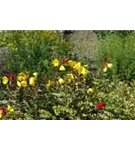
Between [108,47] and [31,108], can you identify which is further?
[108,47]

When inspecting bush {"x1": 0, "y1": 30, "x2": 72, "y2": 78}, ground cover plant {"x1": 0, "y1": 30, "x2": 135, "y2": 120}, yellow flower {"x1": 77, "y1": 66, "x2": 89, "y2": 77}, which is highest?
bush {"x1": 0, "y1": 30, "x2": 72, "y2": 78}

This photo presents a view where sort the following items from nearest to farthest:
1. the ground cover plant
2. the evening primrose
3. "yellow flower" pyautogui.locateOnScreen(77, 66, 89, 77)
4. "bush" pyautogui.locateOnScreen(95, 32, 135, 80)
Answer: the ground cover plant → the evening primrose → "yellow flower" pyautogui.locateOnScreen(77, 66, 89, 77) → "bush" pyautogui.locateOnScreen(95, 32, 135, 80)

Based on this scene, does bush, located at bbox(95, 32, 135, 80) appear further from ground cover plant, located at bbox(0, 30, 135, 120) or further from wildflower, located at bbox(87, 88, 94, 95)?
wildflower, located at bbox(87, 88, 94, 95)

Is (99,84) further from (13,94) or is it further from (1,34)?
(1,34)

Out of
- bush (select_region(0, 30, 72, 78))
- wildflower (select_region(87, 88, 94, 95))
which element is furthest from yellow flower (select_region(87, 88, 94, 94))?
bush (select_region(0, 30, 72, 78))

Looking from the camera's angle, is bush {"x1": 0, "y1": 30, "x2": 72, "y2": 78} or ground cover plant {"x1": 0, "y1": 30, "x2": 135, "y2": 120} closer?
ground cover plant {"x1": 0, "y1": 30, "x2": 135, "y2": 120}

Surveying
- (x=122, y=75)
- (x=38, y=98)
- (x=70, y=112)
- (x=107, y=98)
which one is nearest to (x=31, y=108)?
(x=38, y=98)

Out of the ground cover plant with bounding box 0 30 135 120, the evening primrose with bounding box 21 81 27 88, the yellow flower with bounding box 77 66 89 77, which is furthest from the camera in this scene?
the yellow flower with bounding box 77 66 89 77

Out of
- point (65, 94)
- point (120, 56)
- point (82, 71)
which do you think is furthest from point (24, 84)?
point (120, 56)

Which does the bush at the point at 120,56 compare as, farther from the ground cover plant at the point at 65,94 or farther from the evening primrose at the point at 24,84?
the evening primrose at the point at 24,84

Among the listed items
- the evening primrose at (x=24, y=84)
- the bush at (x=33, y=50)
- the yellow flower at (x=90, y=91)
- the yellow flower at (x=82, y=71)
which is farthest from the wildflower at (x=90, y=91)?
the bush at (x=33, y=50)
